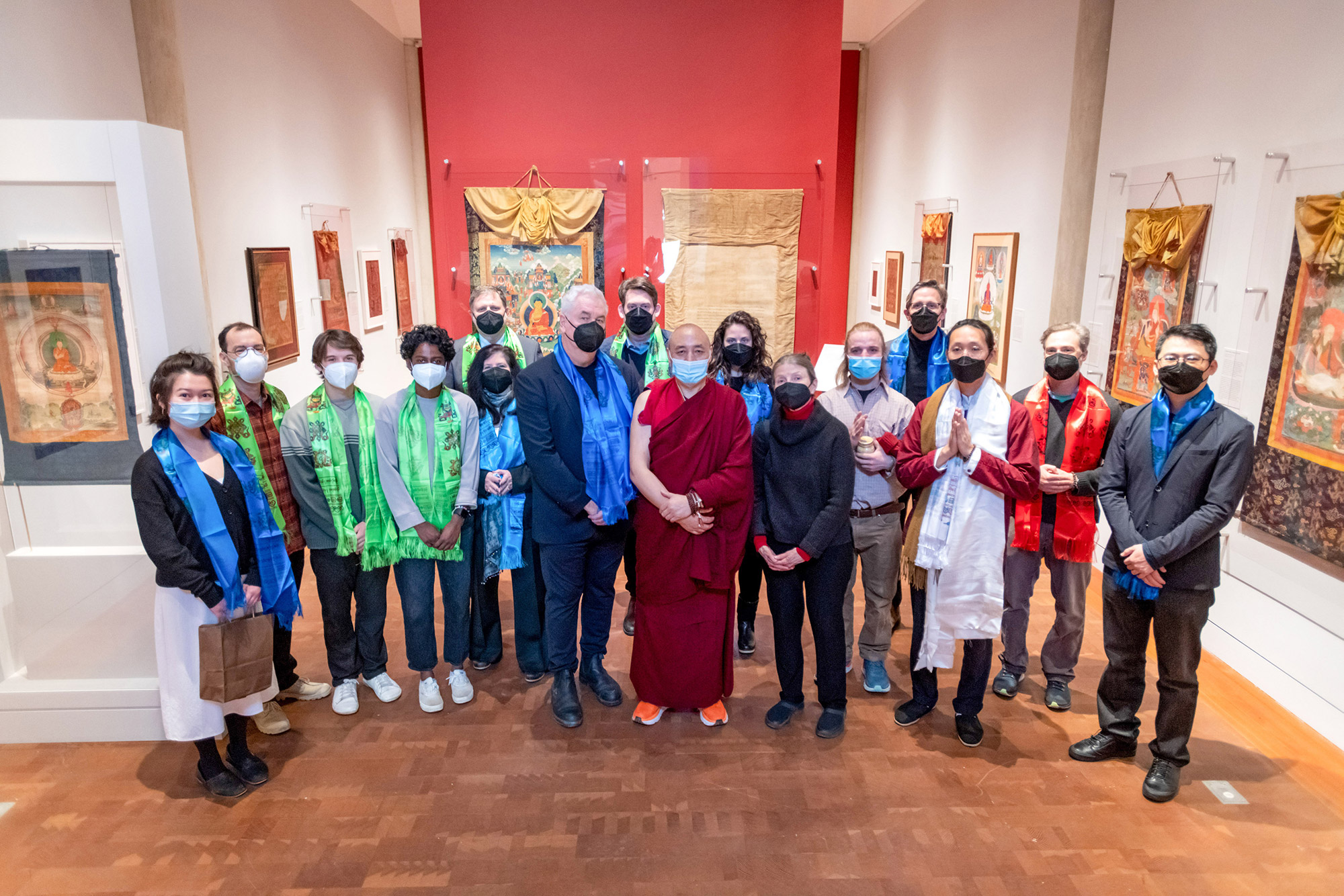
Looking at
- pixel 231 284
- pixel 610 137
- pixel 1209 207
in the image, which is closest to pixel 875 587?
pixel 1209 207

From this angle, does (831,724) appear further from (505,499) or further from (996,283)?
(996,283)

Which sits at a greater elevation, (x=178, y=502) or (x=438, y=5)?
(x=438, y=5)

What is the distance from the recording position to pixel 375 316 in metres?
8.28

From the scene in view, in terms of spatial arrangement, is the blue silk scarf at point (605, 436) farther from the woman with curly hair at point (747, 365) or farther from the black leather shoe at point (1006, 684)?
the black leather shoe at point (1006, 684)

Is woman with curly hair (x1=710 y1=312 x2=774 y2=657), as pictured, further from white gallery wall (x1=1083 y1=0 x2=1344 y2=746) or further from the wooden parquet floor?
white gallery wall (x1=1083 y1=0 x2=1344 y2=746)

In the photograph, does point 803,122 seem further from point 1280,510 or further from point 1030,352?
point 1280,510

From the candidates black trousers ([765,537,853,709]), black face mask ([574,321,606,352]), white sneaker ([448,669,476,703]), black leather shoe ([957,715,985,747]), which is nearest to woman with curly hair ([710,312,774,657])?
black trousers ([765,537,853,709])

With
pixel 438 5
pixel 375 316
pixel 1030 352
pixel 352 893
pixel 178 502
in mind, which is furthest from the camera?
pixel 375 316

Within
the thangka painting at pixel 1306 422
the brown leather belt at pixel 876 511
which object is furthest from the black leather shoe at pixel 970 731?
the thangka painting at pixel 1306 422

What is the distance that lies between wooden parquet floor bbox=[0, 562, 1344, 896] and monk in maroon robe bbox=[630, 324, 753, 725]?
26 centimetres

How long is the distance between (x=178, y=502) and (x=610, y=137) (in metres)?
4.08

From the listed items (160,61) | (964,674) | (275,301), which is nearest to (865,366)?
(964,674)

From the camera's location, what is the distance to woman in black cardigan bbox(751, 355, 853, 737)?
347 cm

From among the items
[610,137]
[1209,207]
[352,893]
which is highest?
[610,137]
